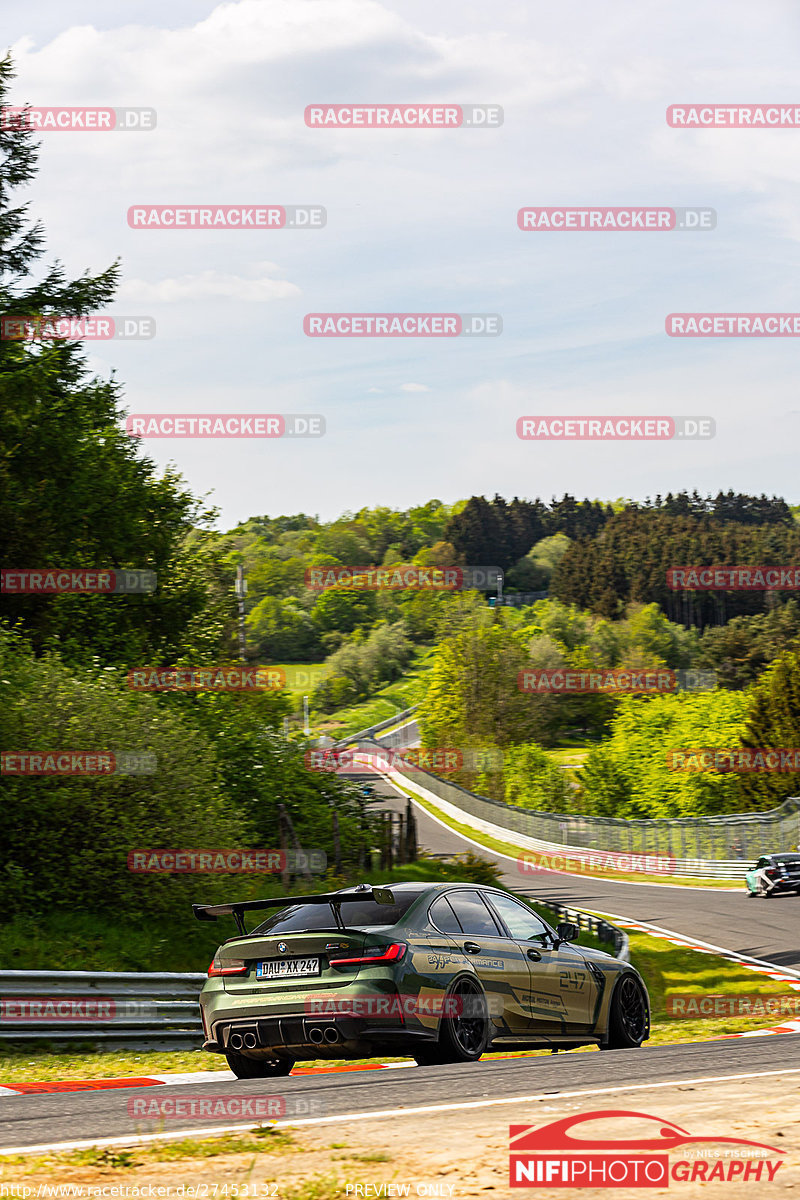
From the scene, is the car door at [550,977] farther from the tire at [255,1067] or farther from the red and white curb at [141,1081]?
the tire at [255,1067]

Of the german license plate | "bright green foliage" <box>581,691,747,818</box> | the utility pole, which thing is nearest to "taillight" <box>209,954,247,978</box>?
the german license plate

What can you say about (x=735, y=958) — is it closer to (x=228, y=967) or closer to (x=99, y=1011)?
(x=99, y=1011)

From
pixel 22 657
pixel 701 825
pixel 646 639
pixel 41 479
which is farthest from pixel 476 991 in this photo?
pixel 646 639

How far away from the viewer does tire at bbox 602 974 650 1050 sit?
996 cm

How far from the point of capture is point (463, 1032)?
830 centimetres

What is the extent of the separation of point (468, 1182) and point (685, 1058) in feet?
15.1

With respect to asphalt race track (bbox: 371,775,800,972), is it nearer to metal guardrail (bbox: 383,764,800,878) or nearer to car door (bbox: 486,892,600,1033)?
metal guardrail (bbox: 383,764,800,878)

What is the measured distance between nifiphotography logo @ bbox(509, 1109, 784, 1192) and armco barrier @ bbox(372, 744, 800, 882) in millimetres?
35326

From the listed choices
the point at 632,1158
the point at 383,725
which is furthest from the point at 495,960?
the point at 383,725

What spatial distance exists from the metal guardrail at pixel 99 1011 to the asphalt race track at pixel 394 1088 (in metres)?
3.54

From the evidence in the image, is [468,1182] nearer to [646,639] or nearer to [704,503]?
[646,639]

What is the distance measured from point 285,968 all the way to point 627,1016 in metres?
3.57

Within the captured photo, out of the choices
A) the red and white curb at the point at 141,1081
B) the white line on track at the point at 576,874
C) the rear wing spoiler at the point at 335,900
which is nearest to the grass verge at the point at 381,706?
the white line on track at the point at 576,874

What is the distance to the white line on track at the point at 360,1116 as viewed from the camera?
5559mm
